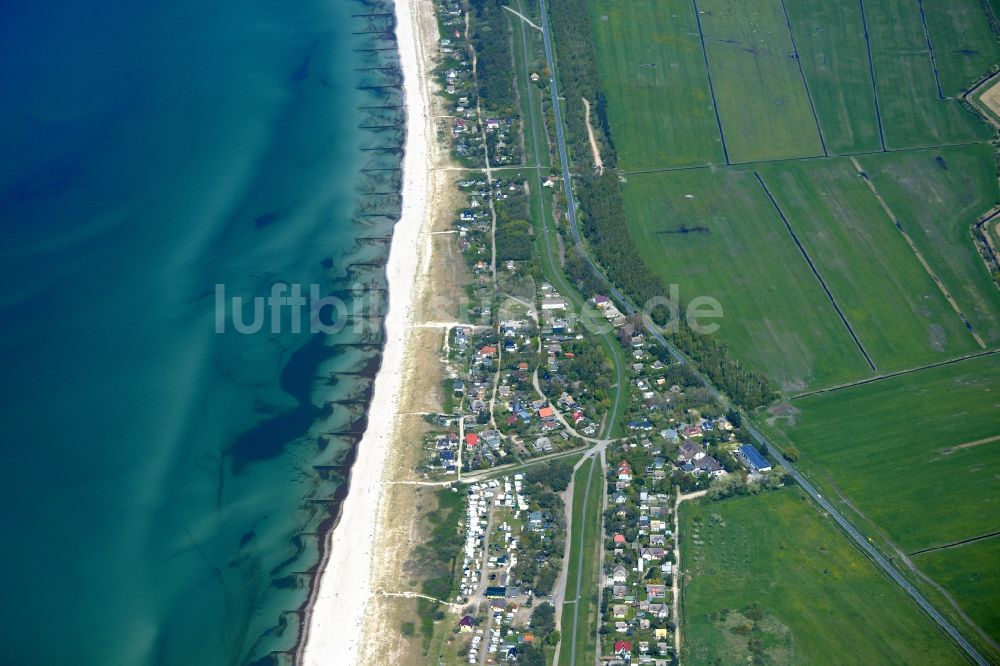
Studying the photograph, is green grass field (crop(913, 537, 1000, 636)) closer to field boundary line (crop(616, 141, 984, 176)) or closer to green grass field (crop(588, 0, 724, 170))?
Answer: field boundary line (crop(616, 141, 984, 176))

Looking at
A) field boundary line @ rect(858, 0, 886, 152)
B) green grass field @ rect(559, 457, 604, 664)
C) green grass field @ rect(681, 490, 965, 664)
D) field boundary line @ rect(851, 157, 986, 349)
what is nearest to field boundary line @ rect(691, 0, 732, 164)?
field boundary line @ rect(851, 157, 986, 349)

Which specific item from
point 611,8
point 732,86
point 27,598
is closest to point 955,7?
point 732,86

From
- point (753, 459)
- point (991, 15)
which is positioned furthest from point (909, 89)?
point (753, 459)

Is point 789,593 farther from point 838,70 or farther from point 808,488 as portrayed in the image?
point 838,70

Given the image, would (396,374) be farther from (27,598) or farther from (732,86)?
(732,86)

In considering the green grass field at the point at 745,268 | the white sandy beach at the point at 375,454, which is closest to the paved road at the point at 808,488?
the green grass field at the point at 745,268

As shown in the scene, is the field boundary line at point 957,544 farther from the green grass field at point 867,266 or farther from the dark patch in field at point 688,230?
the dark patch in field at point 688,230
